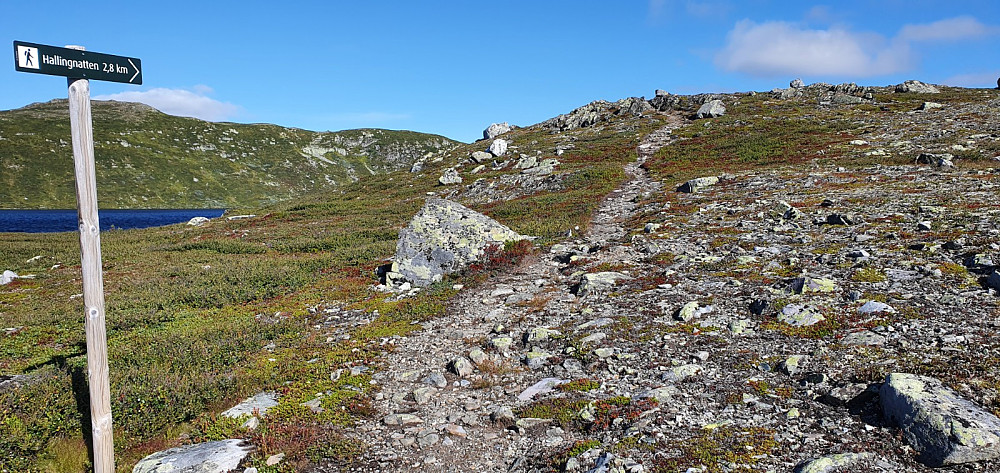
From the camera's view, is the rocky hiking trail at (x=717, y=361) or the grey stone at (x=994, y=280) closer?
the rocky hiking trail at (x=717, y=361)

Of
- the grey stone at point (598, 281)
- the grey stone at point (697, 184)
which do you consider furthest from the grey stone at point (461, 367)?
the grey stone at point (697, 184)

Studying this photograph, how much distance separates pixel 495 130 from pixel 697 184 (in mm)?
82567

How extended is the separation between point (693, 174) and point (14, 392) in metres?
42.3

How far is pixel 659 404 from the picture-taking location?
8109 mm

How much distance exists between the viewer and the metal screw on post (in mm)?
6465

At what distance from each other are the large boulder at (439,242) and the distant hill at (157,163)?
494 ft

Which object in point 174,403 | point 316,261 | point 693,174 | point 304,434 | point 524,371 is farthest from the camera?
point 693,174

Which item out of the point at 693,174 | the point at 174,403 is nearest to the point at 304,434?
the point at 174,403

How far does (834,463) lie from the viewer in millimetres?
5973

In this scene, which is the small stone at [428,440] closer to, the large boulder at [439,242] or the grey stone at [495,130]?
the large boulder at [439,242]

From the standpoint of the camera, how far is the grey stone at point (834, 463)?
5891 millimetres

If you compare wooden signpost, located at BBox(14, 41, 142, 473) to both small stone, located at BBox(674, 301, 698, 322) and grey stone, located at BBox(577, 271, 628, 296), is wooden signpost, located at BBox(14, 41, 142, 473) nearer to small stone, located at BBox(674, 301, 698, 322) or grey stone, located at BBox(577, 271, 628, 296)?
small stone, located at BBox(674, 301, 698, 322)

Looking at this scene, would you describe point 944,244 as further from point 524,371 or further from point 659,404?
point 524,371

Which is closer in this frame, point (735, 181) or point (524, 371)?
point (524, 371)
